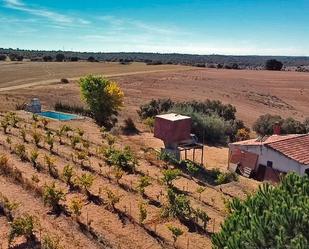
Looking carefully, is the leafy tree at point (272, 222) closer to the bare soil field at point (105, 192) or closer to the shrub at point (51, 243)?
the bare soil field at point (105, 192)

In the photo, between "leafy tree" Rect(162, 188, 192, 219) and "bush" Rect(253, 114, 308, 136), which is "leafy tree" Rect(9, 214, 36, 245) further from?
"bush" Rect(253, 114, 308, 136)

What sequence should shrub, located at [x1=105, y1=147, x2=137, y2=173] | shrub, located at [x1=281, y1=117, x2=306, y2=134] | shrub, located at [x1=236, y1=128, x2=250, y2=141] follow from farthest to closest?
shrub, located at [x1=281, y1=117, x2=306, y2=134], shrub, located at [x1=236, y1=128, x2=250, y2=141], shrub, located at [x1=105, y1=147, x2=137, y2=173]

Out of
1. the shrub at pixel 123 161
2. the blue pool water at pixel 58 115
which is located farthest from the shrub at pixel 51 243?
the blue pool water at pixel 58 115

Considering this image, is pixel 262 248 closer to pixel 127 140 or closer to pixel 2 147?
pixel 2 147

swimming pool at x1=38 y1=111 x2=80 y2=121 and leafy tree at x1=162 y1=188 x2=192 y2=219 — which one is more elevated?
leafy tree at x1=162 y1=188 x2=192 y2=219

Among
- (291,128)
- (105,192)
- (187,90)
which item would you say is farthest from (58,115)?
(187,90)

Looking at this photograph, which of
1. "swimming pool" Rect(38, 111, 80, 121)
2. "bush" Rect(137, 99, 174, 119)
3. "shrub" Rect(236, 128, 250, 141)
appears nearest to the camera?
"shrub" Rect(236, 128, 250, 141)

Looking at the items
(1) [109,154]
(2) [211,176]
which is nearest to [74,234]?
(1) [109,154]

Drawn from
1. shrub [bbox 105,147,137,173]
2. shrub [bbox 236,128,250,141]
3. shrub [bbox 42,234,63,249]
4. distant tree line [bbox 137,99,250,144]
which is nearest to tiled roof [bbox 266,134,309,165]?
shrub [bbox 105,147,137,173]
